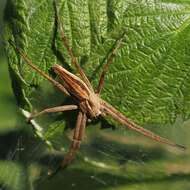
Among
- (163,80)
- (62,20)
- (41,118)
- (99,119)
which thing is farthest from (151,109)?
(41,118)

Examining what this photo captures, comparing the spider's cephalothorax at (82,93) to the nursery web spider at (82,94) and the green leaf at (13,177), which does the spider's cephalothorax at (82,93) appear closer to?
the nursery web spider at (82,94)

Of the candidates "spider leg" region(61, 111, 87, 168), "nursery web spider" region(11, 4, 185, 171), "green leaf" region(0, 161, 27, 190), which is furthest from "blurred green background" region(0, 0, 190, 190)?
"nursery web spider" region(11, 4, 185, 171)

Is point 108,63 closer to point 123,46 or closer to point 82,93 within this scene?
point 123,46

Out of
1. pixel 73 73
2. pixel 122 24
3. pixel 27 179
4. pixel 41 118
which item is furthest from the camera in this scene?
pixel 27 179

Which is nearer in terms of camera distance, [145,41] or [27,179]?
[145,41]

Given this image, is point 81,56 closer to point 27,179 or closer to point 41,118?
point 41,118

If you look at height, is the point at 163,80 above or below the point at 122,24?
below

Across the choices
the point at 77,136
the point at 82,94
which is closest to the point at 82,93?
the point at 82,94
